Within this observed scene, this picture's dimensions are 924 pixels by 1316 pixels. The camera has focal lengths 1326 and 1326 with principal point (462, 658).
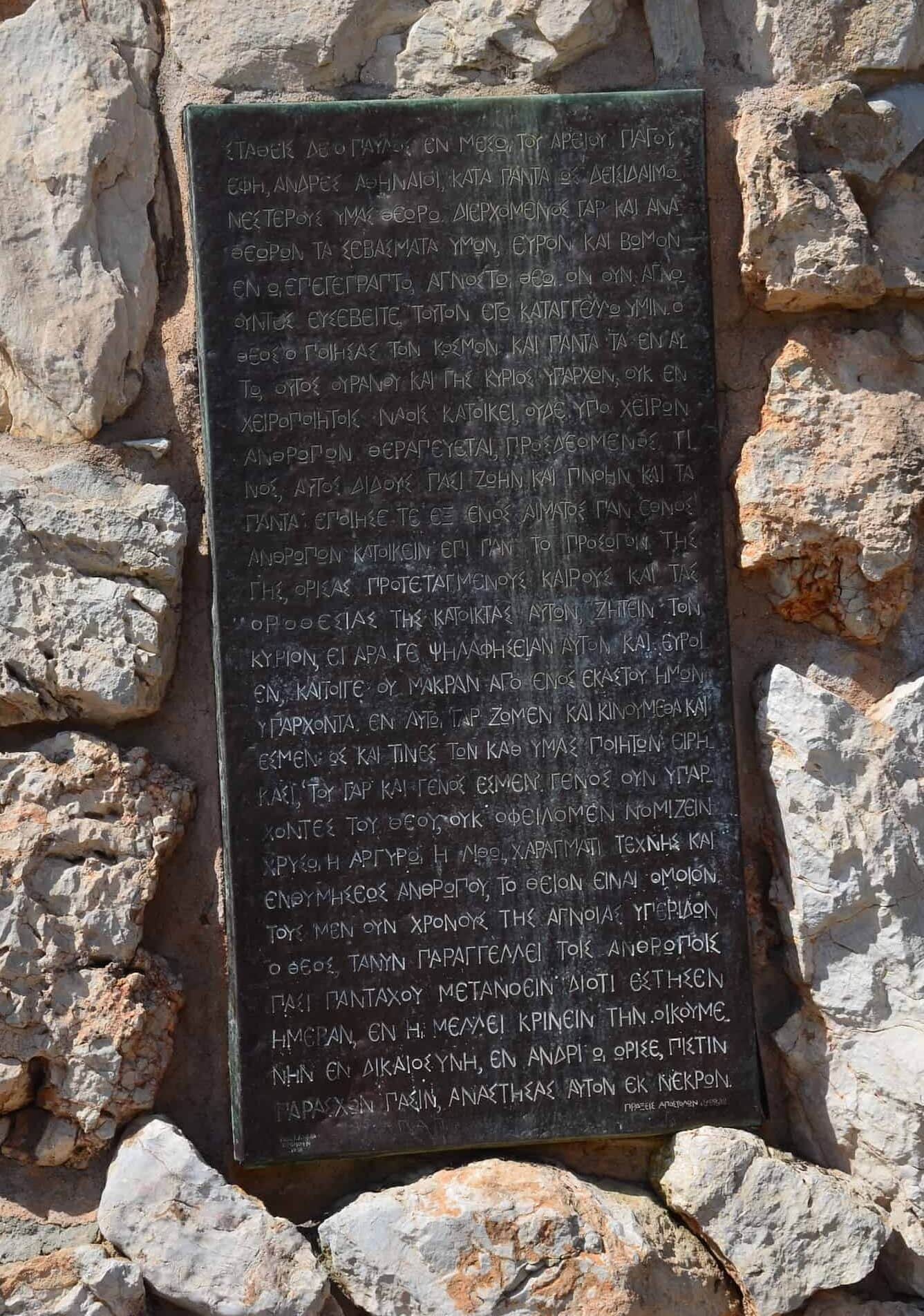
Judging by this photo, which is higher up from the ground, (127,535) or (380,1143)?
(127,535)

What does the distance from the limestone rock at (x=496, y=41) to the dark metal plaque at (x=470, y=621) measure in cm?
14

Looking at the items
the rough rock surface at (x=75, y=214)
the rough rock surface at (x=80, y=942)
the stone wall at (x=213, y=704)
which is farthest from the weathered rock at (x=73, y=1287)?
the rough rock surface at (x=75, y=214)

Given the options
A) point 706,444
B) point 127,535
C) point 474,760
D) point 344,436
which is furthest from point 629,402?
point 127,535

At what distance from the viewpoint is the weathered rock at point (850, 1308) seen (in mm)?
2627

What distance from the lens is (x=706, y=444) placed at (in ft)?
9.14

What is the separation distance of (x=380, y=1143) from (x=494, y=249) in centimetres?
185

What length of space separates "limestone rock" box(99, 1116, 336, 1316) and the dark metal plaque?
0.19 m

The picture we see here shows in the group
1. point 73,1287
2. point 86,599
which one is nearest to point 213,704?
point 86,599

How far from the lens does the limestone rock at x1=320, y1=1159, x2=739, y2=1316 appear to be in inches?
99.1

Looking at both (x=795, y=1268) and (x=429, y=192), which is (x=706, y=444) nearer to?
(x=429, y=192)

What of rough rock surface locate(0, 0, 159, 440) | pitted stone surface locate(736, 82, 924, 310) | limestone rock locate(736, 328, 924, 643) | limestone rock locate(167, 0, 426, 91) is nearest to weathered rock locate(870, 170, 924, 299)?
pitted stone surface locate(736, 82, 924, 310)

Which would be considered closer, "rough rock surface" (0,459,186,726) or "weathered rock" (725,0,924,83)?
"rough rock surface" (0,459,186,726)

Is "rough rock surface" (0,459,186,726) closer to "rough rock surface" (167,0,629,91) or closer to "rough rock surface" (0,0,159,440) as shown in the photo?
"rough rock surface" (0,0,159,440)

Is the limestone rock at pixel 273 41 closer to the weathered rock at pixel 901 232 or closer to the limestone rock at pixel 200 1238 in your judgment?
the weathered rock at pixel 901 232
